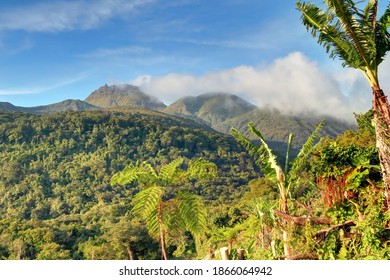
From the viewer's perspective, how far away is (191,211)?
13.0 feet

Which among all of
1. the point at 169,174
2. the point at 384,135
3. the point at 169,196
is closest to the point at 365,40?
the point at 384,135

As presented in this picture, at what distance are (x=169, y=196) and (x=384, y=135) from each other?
36820 mm

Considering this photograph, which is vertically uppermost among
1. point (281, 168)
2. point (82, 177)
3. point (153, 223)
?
point (281, 168)

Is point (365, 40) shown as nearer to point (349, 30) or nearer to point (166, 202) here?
point (349, 30)

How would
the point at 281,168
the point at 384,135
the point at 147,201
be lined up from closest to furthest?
1. the point at 147,201
2. the point at 384,135
3. the point at 281,168

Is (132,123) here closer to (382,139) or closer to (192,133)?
(192,133)

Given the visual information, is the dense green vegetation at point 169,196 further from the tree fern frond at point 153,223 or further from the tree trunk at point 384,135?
the tree trunk at point 384,135

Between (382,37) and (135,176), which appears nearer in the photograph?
(135,176)


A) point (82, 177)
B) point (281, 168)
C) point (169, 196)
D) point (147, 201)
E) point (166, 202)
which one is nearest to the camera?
point (147, 201)

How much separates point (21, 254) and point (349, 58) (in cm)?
2641

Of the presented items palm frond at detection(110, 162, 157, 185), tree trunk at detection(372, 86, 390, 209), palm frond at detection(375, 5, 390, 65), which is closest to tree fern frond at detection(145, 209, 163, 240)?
palm frond at detection(110, 162, 157, 185)

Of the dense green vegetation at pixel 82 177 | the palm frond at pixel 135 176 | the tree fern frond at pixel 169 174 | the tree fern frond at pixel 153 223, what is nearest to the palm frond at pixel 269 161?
the tree fern frond at pixel 169 174

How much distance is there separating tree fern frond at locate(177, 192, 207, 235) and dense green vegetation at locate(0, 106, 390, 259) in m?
0.01

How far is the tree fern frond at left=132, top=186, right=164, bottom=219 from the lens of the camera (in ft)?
12.4
